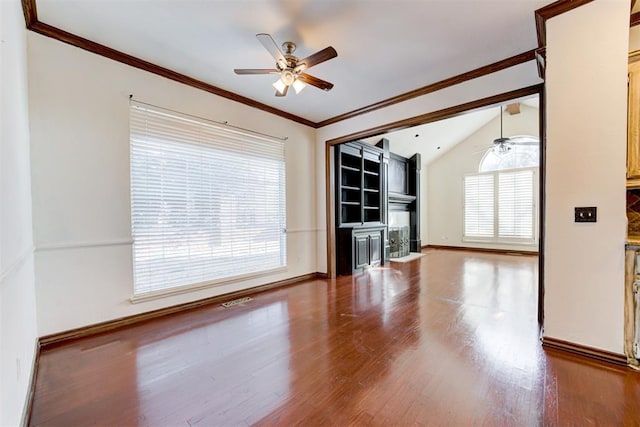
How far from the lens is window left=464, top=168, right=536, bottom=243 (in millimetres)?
7382

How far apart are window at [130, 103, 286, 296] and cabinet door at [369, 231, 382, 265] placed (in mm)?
2172

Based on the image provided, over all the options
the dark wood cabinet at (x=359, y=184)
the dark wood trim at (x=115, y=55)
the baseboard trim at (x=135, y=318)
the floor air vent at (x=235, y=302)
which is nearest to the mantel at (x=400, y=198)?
the dark wood cabinet at (x=359, y=184)

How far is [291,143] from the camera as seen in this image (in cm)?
462

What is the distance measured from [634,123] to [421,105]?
201 cm

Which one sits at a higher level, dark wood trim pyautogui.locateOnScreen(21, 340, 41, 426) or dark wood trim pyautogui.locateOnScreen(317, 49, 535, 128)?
dark wood trim pyautogui.locateOnScreen(317, 49, 535, 128)

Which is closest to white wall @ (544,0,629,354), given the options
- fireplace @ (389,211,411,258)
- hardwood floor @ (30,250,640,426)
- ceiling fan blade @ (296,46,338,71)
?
hardwood floor @ (30,250,640,426)

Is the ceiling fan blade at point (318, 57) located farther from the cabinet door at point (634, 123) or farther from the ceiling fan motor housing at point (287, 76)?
the cabinet door at point (634, 123)

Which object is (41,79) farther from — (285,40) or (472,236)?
(472,236)

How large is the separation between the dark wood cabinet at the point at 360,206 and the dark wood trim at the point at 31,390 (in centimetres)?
387

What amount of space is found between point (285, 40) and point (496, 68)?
7.54ft

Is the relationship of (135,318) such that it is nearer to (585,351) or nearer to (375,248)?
(585,351)

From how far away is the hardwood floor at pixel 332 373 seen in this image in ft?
5.10

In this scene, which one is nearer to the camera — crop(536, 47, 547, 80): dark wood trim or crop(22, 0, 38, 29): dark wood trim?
crop(22, 0, 38, 29): dark wood trim

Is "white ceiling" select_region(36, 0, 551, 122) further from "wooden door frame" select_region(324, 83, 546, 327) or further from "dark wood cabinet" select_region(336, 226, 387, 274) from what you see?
"dark wood cabinet" select_region(336, 226, 387, 274)
